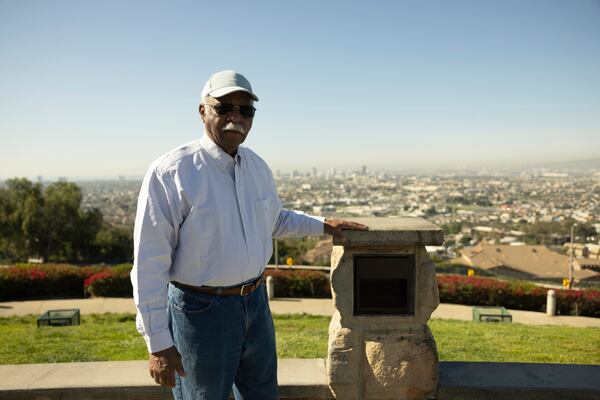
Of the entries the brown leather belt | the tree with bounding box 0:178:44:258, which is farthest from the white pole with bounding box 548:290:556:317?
the tree with bounding box 0:178:44:258

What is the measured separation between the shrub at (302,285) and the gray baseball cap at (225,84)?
498 inches

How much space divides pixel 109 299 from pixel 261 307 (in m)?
13.1

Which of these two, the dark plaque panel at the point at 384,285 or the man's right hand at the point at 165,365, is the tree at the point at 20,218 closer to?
the dark plaque panel at the point at 384,285

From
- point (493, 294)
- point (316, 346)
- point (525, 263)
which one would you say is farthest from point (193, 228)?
point (525, 263)

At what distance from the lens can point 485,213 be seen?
6228 centimetres

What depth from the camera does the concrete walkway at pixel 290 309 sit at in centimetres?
1139

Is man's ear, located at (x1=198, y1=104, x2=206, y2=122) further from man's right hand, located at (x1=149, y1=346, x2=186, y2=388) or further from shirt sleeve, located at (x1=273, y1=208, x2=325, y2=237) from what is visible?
man's right hand, located at (x1=149, y1=346, x2=186, y2=388)

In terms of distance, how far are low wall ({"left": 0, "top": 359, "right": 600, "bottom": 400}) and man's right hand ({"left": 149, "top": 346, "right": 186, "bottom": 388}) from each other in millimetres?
931

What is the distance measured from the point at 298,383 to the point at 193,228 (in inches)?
52.5

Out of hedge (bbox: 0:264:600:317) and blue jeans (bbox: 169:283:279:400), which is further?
hedge (bbox: 0:264:600:317)

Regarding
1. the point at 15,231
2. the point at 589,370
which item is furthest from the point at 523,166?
the point at 589,370

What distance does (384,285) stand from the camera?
2611mm

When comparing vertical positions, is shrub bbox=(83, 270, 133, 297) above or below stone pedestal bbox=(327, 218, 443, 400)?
below

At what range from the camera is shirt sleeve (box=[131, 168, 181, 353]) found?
1736 millimetres
